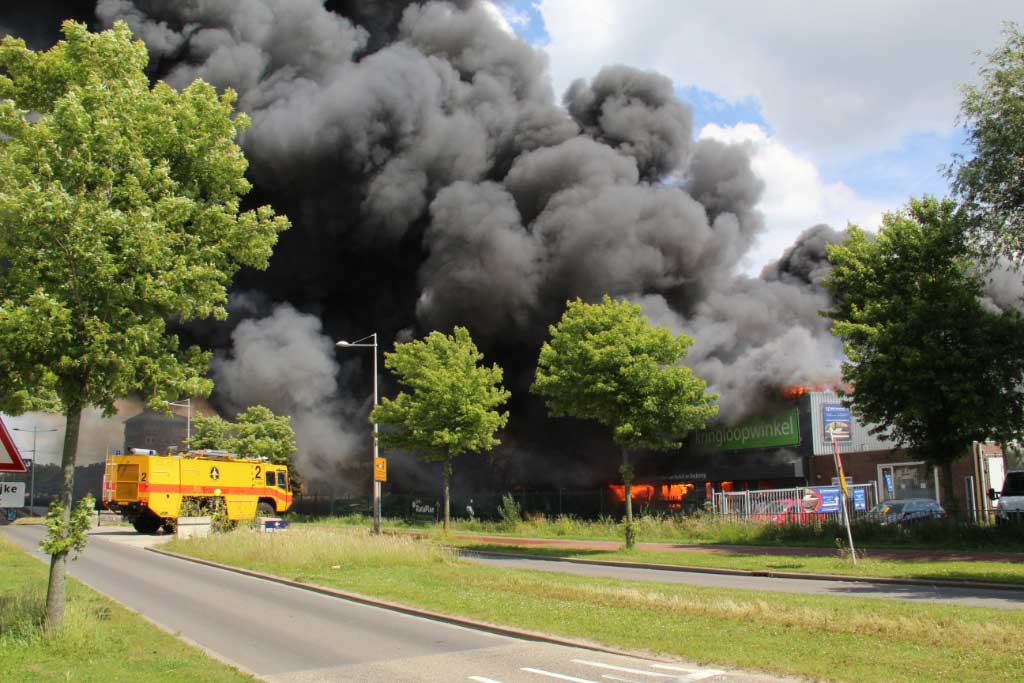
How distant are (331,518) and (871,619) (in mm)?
29670

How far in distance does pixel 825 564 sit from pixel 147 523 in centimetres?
2111

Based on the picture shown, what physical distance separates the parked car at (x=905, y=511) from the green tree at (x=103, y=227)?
694 inches

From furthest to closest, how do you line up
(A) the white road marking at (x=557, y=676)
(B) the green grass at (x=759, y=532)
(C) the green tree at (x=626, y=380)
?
1. (C) the green tree at (x=626, y=380)
2. (B) the green grass at (x=759, y=532)
3. (A) the white road marking at (x=557, y=676)

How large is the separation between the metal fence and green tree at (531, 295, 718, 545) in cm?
493

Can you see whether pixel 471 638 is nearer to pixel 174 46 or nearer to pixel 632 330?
pixel 632 330

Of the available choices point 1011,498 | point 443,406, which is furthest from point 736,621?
point 443,406

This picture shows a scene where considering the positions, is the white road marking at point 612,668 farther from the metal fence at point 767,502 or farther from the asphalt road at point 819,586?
the metal fence at point 767,502

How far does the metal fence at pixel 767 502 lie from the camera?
73.8ft

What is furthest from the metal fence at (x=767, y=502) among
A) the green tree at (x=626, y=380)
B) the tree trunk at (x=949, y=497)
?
the green tree at (x=626, y=380)

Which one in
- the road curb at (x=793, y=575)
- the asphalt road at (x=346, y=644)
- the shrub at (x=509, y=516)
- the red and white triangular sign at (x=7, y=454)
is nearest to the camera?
the asphalt road at (x=346, y=644)

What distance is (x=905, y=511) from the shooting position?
2094cm

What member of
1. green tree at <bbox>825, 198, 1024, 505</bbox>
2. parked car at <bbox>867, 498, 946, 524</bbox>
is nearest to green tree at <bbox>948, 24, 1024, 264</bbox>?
green tree at <bbox>825, 198, 1024, 505</bbox>

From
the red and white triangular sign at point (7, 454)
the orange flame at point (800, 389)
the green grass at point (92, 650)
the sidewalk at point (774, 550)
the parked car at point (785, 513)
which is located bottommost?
the sidewalk at point (774, 550)

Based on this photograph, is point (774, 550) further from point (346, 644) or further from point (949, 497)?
point (346, 644)
